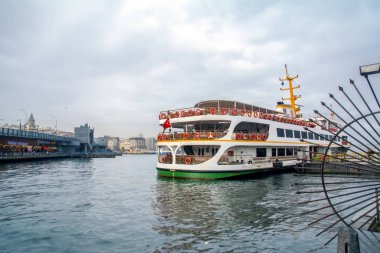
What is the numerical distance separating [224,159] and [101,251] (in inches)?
667

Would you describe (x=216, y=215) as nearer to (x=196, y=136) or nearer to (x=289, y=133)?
(x=196, y=136)

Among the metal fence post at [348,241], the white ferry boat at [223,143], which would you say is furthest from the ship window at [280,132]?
the metal fence post at [348,241]

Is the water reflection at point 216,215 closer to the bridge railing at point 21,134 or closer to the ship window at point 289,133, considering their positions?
the ship window at point 289,133

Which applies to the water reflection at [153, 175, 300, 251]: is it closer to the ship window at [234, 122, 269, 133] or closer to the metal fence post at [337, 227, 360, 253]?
the metal fence post at [337, 227, 360, 253]

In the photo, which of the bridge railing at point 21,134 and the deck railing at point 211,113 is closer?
the deck railing at point 211,113

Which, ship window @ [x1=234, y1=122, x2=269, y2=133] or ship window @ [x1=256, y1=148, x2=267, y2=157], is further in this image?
ship window @ [x1=234, y1=122, x2=269, y2=133]

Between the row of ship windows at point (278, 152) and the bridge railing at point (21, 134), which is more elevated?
the bridge railing at point (21, 134)

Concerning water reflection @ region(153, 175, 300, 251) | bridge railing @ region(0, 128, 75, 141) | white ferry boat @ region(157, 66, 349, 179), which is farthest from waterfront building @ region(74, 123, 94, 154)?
water reflection @ region(153, 175, 300, 251)

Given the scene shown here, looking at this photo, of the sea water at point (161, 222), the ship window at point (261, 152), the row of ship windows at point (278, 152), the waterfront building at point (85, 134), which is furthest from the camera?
the waterfront building at point (85, 134)

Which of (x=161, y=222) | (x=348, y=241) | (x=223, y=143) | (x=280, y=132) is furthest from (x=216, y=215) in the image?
(x=280, y=132)

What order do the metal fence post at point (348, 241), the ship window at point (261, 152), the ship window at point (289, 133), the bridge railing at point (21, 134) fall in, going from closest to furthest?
the metal fence post at point (348, 241) → the ship window at point (261, 152) → the ship window at point (289, 133) → the bridge railing at point (21, 134)

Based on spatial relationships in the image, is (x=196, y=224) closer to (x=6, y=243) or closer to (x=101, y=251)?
(x=101, y=251)

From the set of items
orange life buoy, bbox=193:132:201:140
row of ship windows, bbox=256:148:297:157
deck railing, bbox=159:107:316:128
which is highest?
deck railing, bbox=159:107:316:128

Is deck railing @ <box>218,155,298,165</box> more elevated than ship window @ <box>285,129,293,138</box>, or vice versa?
ship window @ <box>285,129,293,138</box>
